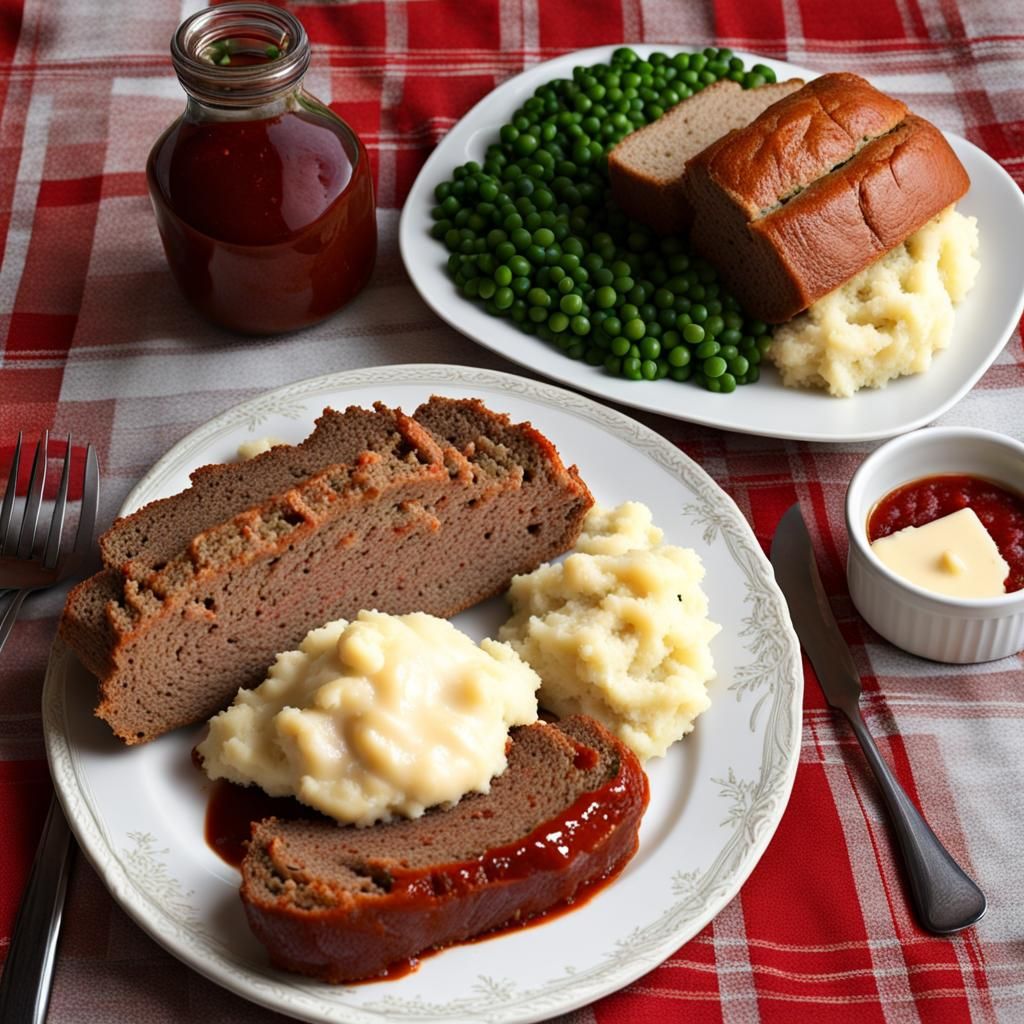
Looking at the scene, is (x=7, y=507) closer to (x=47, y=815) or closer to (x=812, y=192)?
(x=47, y=815)

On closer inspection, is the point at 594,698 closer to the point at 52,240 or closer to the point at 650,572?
the point at 650,572

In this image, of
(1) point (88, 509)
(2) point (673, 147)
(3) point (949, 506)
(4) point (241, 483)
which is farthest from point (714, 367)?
(1) point (88, 509)

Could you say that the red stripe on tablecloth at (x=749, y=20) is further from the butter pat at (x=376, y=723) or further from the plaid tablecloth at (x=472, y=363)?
the butter pat at (x=376, y=723)

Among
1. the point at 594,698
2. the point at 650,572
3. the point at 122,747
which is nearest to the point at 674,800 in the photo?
the point at 594,698

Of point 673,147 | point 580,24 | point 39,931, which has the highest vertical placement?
point 673,147

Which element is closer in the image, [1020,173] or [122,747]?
[122,747]

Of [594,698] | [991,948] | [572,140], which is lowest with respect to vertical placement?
[991,948]
